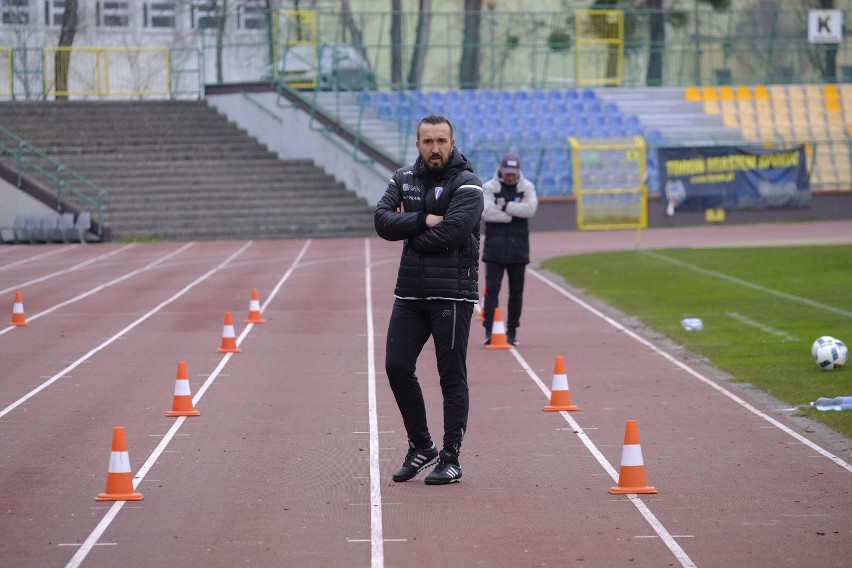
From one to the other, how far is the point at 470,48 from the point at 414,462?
3854cm

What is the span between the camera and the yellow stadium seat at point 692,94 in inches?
1799

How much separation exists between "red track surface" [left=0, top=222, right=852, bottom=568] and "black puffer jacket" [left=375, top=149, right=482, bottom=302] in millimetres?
1237

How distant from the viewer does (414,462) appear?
8766 millimetres

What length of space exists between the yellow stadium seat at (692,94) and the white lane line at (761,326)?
2839 centimetres

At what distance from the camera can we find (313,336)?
16828mm

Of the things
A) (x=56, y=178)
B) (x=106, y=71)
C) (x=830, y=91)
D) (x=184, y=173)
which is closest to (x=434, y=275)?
(x=56, y=178)

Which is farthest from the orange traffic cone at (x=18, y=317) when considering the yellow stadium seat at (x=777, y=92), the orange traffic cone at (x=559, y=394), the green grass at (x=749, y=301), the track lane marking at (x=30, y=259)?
the yellow stadium seat at (x=777, y=92)

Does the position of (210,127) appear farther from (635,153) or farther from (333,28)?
(635,153)

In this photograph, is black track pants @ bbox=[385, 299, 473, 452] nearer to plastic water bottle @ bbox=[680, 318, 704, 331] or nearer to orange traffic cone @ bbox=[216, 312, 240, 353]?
orange traffic cone @ bbox=[216, 312, 240, 353]

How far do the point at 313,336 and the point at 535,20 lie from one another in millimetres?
32820

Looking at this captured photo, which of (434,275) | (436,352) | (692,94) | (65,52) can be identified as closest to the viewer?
(434,275)

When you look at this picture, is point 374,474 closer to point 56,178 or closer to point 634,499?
point 634,499

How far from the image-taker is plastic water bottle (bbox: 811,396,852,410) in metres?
11.2

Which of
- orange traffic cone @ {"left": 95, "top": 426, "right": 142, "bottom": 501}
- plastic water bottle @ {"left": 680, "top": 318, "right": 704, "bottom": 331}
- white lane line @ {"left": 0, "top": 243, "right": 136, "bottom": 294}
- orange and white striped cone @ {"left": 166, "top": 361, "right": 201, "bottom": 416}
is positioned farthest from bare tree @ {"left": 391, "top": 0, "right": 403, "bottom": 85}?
orange traffic cone @ {"left": 95, "top": 426, "right": 142, "bottom": 501}
